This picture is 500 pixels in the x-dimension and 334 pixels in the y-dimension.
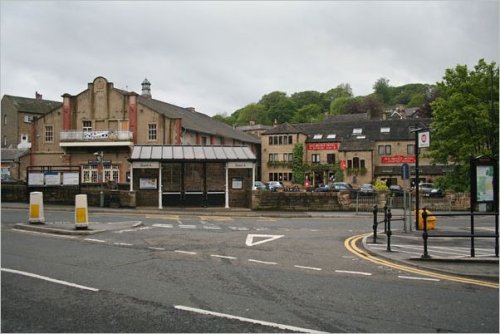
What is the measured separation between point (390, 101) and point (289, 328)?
154 meters

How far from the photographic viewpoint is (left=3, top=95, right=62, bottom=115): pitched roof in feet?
240

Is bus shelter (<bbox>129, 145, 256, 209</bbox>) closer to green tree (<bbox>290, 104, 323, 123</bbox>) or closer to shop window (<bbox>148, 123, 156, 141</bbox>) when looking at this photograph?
shop window (<bbox>148, 123, 156, 141</bbox>)

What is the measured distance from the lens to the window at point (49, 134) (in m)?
43.8

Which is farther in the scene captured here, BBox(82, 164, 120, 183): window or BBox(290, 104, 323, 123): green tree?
BBox(290, 104, 323, 123): green tree

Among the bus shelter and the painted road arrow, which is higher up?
the bus shelter

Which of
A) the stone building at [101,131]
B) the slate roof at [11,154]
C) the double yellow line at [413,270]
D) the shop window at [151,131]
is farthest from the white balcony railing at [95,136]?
the double yellow line at [413,270]

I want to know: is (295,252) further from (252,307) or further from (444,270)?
(252,307)

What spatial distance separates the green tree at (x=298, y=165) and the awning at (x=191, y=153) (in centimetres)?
2841

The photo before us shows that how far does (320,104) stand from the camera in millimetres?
141125

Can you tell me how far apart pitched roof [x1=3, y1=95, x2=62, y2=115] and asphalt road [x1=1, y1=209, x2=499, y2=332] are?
69307 mm

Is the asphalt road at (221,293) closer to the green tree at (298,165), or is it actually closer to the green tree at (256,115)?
the green tree at (298,165)

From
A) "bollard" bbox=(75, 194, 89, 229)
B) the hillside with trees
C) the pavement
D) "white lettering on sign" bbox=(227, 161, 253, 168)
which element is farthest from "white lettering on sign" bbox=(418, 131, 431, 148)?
the hillside with trees

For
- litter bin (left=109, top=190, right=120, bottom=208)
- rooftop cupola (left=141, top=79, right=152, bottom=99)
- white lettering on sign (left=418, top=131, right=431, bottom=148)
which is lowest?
litter bin (left=109, top=190, right=120, bottom=208)

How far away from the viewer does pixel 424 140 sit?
52.7ft
